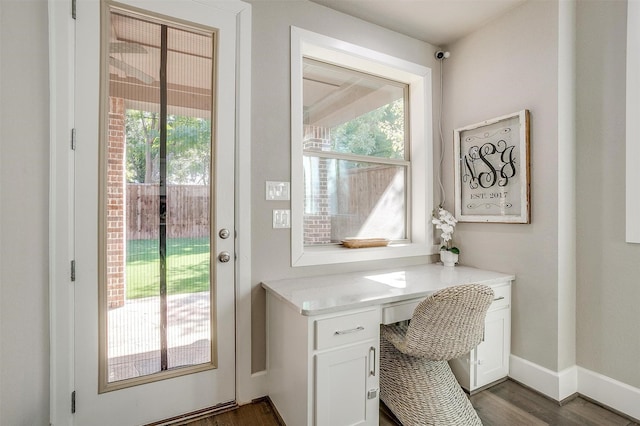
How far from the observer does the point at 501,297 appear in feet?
7.07

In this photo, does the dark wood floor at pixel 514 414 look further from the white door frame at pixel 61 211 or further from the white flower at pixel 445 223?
the white flower at pixel 445 223

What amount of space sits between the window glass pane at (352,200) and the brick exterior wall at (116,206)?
1185mm

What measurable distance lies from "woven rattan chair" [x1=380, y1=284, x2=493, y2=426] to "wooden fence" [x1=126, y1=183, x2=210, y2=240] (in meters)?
1.32

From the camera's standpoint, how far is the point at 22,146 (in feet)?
4.46

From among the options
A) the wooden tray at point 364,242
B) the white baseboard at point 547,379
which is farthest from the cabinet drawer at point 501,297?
→ the wooden tray at point 364,242

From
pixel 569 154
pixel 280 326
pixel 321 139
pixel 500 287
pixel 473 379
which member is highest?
pixel 321 139

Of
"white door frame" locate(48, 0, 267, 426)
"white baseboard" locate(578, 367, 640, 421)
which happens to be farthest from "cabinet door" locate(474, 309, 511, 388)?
"white door frame" locate(48, 0, 267, 426)

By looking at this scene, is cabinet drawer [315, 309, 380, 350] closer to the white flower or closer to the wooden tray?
the wooden tray

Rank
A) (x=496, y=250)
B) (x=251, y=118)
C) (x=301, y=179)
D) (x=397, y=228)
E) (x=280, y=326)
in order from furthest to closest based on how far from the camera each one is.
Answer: (x=397, y=228), (x=496, y=250), (x=301, y=179), (x=251, y=118), (x=280, y=326)

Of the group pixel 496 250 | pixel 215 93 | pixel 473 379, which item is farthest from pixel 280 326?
pixel 496 250

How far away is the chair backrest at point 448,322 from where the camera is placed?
154cm

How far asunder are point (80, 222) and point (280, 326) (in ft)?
3.91

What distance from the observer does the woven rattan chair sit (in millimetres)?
1561

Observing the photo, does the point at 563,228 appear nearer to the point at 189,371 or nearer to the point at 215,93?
the point at 215,93
